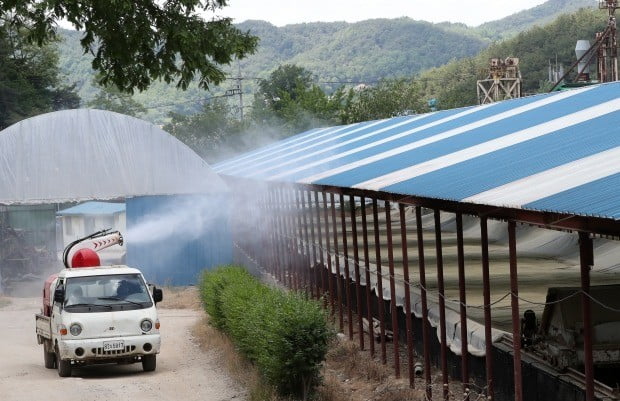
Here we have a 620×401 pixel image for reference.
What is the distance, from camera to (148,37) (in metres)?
12.8

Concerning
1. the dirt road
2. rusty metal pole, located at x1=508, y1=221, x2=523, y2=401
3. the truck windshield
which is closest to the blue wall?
the dirt road

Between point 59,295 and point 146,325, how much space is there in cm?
150

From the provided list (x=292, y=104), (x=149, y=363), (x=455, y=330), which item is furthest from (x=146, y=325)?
(x=292, y=104)

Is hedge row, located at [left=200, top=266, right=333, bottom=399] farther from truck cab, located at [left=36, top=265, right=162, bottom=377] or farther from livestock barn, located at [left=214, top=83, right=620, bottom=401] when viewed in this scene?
truck cab, located at [left=36, top=265, right=162, bottom=377]

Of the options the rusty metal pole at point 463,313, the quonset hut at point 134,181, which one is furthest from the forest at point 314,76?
the rusty metal pole at point 463,313

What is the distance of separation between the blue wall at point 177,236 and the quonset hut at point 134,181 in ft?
0.09

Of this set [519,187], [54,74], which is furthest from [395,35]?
[519,187]

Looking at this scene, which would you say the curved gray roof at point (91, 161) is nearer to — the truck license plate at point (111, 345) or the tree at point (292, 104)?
the truck license plate at point (111, 345)

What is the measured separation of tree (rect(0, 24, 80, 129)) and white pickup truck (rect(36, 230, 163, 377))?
1524 inches

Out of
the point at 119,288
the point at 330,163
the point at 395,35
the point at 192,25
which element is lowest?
the point at 119,288

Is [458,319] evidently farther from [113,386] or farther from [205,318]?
[205,318]

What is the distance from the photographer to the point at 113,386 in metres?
15.3

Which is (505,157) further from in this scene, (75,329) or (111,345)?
(75,329)

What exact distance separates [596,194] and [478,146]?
630cm
